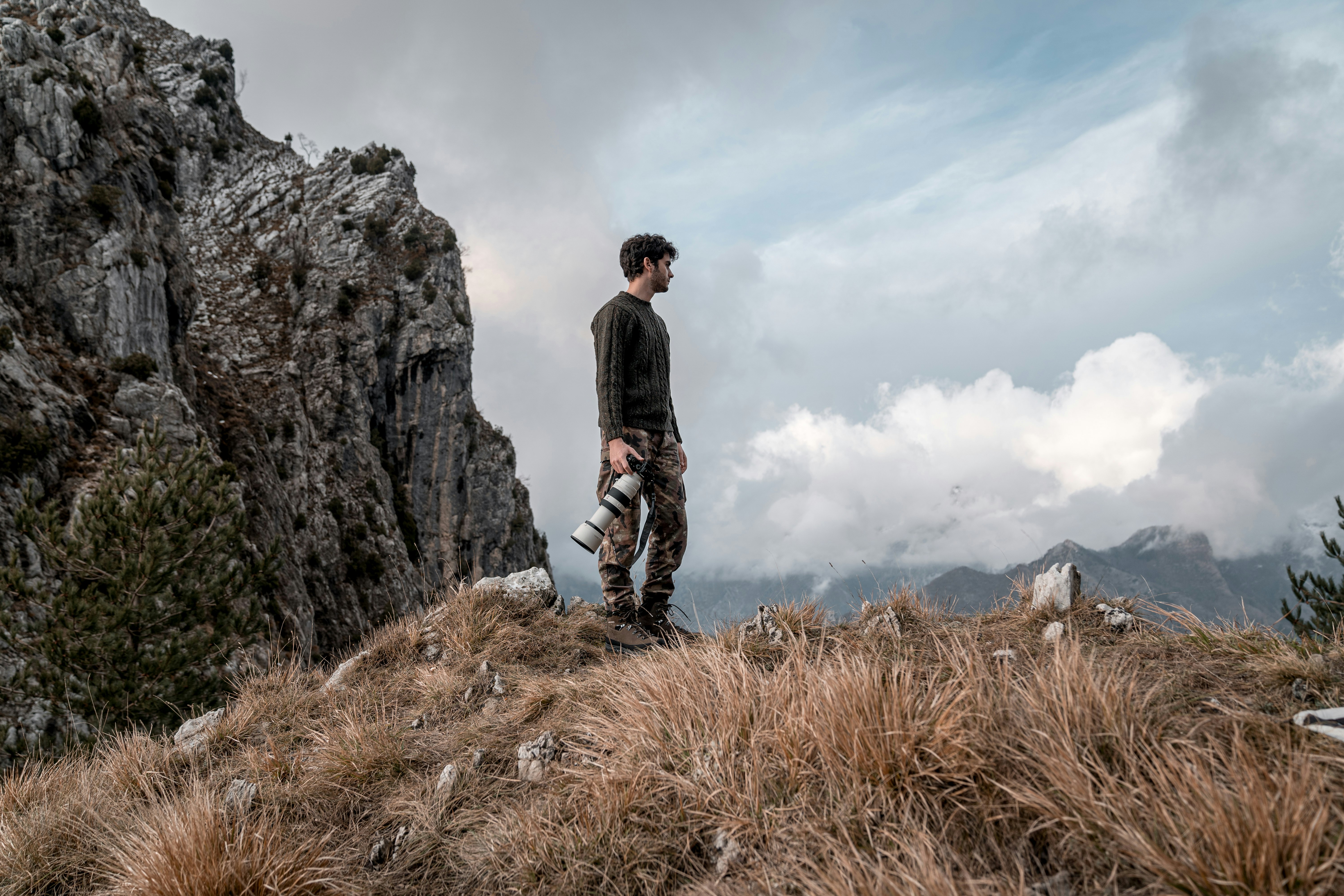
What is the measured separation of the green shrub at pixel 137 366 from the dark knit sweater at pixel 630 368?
2047cm

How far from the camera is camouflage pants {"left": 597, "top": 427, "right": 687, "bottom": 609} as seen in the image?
4.94 meters

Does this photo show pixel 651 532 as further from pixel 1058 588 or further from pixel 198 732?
pixel 198 732

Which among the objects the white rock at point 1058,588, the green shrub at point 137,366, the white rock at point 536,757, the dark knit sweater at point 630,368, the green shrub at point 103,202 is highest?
the green shrub at point 103,202

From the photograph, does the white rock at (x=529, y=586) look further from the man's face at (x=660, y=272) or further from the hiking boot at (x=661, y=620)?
the man's face at (x=660, y=272)

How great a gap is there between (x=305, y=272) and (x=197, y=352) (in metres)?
10.4

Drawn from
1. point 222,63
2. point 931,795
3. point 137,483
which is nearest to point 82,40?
point 222,63

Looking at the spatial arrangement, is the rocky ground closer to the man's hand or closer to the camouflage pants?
the camouflage pants

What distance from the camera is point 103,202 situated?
20.8 meters

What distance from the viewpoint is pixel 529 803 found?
2594 mm

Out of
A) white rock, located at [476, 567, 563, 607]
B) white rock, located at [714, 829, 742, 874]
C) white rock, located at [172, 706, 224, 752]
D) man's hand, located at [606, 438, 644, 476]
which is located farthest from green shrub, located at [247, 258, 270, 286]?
white rock, located at [714, 829, 742, 874]

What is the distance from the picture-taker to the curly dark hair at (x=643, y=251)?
508 centimetres

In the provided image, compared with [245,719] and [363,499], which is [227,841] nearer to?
[245,719]

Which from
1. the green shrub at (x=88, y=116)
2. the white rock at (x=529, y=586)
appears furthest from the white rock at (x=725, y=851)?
the green shrub at (x=88, y=116)

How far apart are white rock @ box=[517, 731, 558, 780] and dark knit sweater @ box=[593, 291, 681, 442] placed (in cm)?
224
